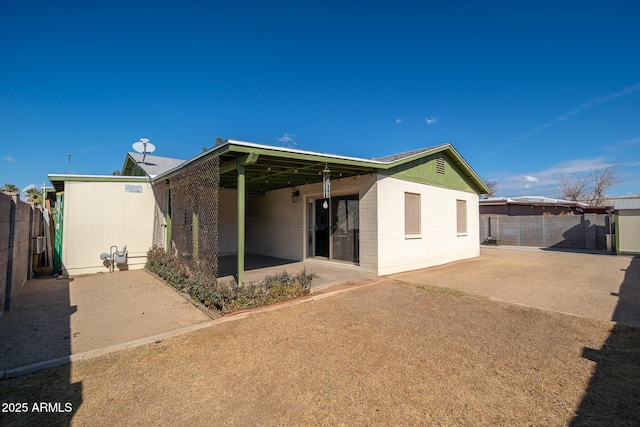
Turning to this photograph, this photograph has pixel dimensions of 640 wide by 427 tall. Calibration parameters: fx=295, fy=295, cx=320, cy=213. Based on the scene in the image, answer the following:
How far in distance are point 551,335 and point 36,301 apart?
8443 millimetres

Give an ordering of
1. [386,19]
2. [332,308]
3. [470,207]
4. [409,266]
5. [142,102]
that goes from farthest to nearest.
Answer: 1. [142,102]
2. [470,207]
3. [386,19]
4. [409,266]
5. [332,308]

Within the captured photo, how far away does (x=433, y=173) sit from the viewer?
9.71m

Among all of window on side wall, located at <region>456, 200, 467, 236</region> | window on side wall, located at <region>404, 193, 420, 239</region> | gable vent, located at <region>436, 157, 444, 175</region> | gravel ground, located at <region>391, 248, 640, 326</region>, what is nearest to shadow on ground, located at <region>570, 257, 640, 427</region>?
gravel ground, located at <region>391, 248, 640, 326</region>

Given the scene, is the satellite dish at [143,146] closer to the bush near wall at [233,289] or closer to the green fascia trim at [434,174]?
the bush near wall at [233,289]

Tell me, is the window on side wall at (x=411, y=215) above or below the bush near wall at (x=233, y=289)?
above

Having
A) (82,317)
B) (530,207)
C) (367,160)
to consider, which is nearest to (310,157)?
(367,160)

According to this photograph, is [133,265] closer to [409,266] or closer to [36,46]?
[36,46]

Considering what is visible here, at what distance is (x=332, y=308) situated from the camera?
5.05 m

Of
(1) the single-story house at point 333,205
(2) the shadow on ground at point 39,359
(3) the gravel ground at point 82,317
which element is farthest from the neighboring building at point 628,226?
(2) the shadow on ground at point 39,359

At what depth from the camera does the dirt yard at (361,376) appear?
2.29 m

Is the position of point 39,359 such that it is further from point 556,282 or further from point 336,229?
point 556,282

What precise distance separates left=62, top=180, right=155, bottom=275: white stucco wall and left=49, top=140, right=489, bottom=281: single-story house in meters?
0.02

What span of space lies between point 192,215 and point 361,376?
19.6ft

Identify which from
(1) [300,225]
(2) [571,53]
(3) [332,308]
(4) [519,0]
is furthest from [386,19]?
(3) [332,308]
